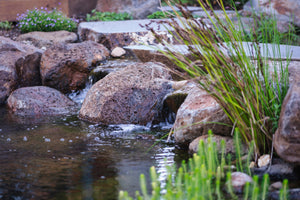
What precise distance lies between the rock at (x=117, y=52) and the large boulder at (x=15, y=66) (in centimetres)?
137

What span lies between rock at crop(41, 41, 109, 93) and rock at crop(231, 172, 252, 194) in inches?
187

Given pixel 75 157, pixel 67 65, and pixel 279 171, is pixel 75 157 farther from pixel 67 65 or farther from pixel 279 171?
pixel 67 65


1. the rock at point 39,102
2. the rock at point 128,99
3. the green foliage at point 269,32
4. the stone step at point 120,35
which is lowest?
the rock at point 39,102

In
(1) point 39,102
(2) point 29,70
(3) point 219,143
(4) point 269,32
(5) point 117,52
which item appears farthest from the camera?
(5) point 117,52

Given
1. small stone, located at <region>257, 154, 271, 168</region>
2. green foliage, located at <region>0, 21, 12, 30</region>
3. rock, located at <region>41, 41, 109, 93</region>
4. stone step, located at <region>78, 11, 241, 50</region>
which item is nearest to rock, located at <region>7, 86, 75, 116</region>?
rock, located at <region>41, 41, 109, 93</region>

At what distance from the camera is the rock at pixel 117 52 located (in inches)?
320

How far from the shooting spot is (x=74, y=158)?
414cm

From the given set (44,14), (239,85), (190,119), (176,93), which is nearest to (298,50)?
(176,93)

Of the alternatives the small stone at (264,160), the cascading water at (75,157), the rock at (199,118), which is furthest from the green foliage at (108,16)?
the small stone at (264,160)

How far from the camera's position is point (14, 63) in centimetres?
752

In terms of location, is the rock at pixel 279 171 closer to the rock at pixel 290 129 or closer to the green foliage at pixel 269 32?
the rock at pixel 290 129

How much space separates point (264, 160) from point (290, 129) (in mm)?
486

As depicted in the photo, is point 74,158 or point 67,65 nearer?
point 74,158

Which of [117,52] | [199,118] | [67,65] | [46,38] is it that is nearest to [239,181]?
[199,118]
